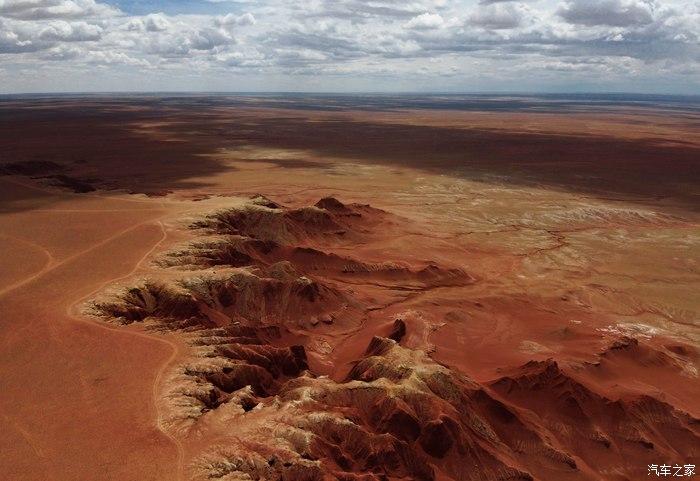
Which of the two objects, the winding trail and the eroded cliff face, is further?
the eroded cliff face

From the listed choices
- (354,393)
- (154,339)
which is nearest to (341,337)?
(354,393)

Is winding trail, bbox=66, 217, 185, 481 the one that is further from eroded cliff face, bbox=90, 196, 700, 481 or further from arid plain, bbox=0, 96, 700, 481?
eroded cliff face, bbox=90, 196, 700, 481

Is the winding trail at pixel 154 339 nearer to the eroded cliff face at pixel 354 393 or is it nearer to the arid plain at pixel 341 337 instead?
the arid plain at pixel 341 337

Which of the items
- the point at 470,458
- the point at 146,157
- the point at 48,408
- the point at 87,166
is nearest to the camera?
the point at 48,408

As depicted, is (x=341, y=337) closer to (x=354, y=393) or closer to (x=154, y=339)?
(x=354, y=393)

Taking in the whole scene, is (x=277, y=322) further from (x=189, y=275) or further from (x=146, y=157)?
(x=146, y=157)

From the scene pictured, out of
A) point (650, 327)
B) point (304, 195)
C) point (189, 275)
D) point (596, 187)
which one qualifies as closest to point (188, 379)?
point (189, 275)

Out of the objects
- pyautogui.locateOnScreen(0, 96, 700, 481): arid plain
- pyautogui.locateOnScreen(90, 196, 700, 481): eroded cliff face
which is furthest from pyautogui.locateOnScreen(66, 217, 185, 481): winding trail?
pyautogui.locateOnScreen(90, 196, 700, 481): eroded cliff face
